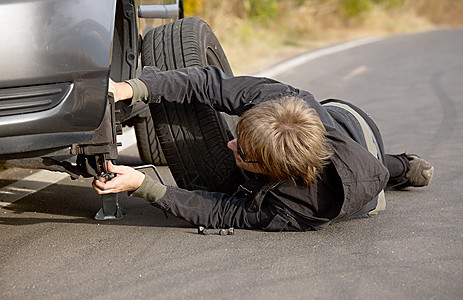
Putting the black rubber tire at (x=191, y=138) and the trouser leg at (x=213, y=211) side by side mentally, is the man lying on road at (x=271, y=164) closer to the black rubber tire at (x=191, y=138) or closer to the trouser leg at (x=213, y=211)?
the trouser leg at (x=213, y=211)

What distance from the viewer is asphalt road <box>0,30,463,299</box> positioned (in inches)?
103

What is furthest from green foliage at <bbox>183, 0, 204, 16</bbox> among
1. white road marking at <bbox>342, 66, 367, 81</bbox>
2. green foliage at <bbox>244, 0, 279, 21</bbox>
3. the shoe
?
the shoe

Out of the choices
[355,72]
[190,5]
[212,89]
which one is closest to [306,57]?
[355,72]

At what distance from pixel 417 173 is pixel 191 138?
1.57 meters

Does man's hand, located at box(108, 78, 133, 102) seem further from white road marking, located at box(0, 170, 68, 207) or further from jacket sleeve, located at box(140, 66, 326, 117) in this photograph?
white road marking, located at box(0, 170, 68, 207)

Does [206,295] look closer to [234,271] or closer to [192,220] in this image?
[234,271]

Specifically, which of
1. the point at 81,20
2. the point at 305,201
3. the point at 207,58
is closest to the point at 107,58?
the point at 81,20

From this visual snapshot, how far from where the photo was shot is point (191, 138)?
3688 mm

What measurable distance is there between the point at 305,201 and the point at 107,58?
1.23 metres

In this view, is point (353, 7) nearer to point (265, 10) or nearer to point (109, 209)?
point (265, 10)

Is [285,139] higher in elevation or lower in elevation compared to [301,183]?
higher

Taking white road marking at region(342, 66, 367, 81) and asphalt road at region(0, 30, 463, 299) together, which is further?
white road marking at region(342, 66, 367, 81)

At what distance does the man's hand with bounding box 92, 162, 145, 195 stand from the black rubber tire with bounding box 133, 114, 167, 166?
1.79 metres

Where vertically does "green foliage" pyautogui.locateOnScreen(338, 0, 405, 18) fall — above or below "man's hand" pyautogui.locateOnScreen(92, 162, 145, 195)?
below
